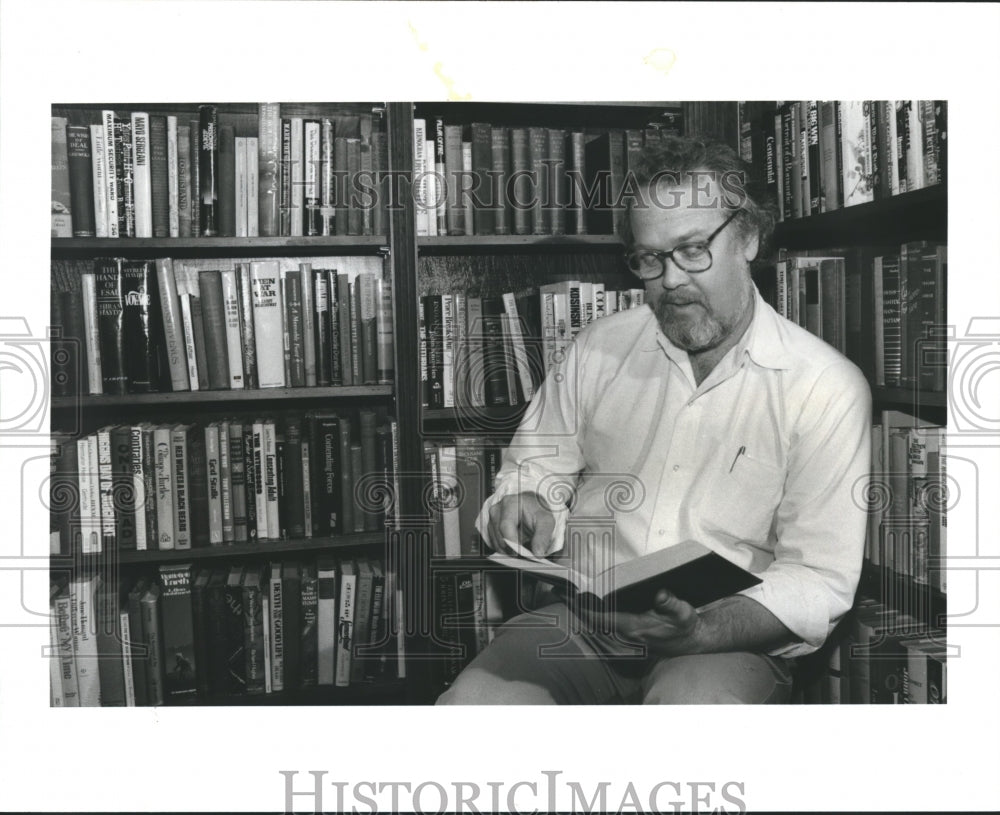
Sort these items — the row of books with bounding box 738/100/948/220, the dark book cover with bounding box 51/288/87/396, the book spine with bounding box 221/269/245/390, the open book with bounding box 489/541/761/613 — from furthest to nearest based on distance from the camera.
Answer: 1. the book spine with bounding box 221/269/245/390
2. the dark book cover with bounding box 51/288/87/396
3. the row of books with bounding box 738/100/948/220
4. the open book with bounding box 489/541/761/613

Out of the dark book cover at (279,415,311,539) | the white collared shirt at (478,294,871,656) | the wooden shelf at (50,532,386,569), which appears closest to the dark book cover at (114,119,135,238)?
the dark book cover at (279,415,311,539)

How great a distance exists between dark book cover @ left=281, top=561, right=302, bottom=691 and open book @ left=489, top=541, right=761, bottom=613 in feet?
1.52

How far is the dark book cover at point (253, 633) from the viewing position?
147cm

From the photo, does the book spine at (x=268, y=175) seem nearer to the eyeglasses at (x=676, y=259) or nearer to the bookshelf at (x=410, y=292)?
the bookshelf at (x=410, y=292)

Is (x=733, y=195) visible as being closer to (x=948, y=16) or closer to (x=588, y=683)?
(x=948, y=16)

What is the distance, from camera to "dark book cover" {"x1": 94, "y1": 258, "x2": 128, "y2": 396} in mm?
1383

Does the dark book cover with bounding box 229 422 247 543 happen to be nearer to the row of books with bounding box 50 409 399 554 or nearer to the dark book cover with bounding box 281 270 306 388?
the row of books with bounding box 50 409 399 554

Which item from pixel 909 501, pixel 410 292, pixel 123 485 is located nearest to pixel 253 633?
pixel 123 485

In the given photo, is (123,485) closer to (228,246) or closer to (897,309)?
(228,246)

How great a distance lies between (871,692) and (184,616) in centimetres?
120

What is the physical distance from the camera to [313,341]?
4.84 ft

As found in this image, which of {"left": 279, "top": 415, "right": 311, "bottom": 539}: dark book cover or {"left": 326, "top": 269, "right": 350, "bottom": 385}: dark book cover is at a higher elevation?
{"left": 326, "top": 269, "right": 350, "bottom": 385}: dark book cover

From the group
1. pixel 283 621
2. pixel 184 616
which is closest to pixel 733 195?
pixel 283 621

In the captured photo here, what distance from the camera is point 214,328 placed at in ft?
4.76
